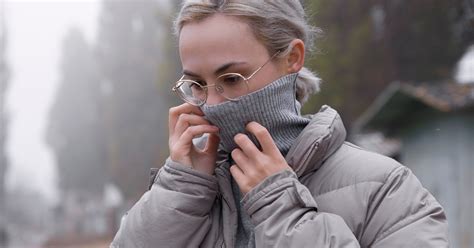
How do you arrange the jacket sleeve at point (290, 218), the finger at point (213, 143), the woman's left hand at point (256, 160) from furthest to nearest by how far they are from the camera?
the finger at point (213, 143), the woman's left hand at point (256, 160), the jacket sleeve at point (290, 218)

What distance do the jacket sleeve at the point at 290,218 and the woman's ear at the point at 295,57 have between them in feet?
1.06

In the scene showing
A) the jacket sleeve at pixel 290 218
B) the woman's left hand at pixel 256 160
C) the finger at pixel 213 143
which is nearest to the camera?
the jacket sleeve at pixel 290 218

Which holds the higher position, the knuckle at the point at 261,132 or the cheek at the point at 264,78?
the cheek at the point at 264,78

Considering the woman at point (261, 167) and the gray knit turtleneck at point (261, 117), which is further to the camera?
the gray knit turtleneck at point (261, 117)

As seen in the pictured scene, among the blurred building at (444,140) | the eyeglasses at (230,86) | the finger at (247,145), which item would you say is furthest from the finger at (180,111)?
the blurred building at (444,140)

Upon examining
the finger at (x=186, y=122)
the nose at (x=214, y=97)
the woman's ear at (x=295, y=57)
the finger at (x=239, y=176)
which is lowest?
the finger at (x=239, y=176)

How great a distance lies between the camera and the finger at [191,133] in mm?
1966

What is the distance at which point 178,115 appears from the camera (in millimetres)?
2070

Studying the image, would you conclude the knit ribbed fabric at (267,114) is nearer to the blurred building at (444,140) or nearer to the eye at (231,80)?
the eye at (231,80)

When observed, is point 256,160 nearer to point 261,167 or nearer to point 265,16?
point 261,167

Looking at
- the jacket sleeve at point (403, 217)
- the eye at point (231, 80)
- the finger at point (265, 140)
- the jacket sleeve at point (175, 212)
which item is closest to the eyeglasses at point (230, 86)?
the eye at point (231, 80)

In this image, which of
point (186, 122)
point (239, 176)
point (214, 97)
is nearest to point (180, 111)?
point (186, 122)

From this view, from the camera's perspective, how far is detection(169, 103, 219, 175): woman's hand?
1979mm

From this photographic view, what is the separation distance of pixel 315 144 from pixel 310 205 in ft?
0.64
